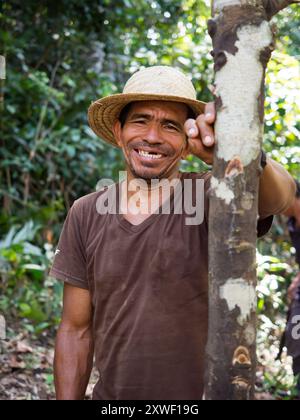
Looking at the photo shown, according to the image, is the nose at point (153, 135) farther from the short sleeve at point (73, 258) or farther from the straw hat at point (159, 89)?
the short sleeve at point (73, 258)

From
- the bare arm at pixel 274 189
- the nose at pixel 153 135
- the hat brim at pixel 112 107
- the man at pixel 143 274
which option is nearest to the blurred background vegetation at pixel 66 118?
the hat brim at pixel 112 107

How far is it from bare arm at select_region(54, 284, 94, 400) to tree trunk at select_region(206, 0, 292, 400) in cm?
96

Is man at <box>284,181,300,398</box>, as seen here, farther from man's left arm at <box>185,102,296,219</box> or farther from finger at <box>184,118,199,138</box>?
finger at <box>184,118,199,138</box>

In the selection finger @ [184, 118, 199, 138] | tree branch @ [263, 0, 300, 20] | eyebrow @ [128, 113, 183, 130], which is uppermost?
tree branch @ [263, 0, 300, 20]

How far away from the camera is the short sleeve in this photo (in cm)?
232

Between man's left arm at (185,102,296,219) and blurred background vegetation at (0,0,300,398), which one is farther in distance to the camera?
blurred background vegetation at (0,0,300,398)

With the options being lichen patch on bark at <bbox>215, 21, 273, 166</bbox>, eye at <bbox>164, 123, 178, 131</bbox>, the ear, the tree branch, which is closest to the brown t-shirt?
eye at <bbox>164, 123, 178, 131</bbox>

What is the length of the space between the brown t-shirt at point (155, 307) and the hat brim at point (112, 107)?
0.98ft

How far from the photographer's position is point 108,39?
6.77m

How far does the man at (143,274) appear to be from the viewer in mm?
2076

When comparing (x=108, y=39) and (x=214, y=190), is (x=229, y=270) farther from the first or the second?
(x=108, y=39)

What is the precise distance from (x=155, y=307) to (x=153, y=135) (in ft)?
2.08
